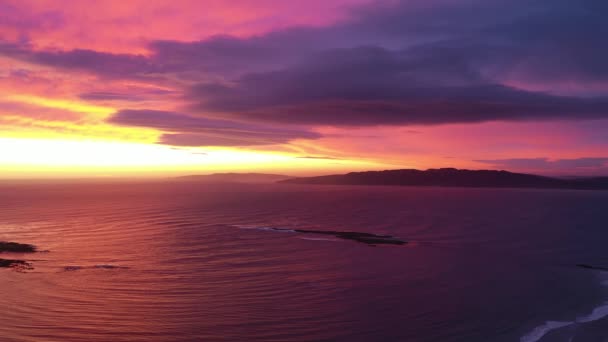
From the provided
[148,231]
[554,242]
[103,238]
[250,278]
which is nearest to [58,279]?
[250,278]

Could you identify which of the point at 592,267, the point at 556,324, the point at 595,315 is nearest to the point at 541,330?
the point at 556,324

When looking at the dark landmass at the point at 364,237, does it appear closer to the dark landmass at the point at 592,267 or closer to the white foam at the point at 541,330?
the dark landmass at the point at 592,267

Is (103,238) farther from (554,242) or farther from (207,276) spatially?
(554,242)

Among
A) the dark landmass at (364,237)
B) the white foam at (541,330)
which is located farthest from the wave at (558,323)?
the dark landmass at (364,237)

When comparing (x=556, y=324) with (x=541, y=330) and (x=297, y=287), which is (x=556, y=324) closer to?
(x=541, y=330)

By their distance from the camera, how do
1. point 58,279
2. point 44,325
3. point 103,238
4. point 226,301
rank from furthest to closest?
point 103,238, point 58,279, point 226,301, point 44,325

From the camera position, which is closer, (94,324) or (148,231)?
(94,324)

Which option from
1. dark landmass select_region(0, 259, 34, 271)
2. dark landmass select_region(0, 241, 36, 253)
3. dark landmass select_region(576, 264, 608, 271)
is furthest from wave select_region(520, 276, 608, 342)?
dark landmass select_region(0, 241, 36, 253)

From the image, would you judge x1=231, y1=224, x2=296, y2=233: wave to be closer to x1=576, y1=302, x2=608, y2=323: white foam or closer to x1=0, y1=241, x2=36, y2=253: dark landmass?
x1=0, y1=241, x2=36, y2=253: dark landmass
